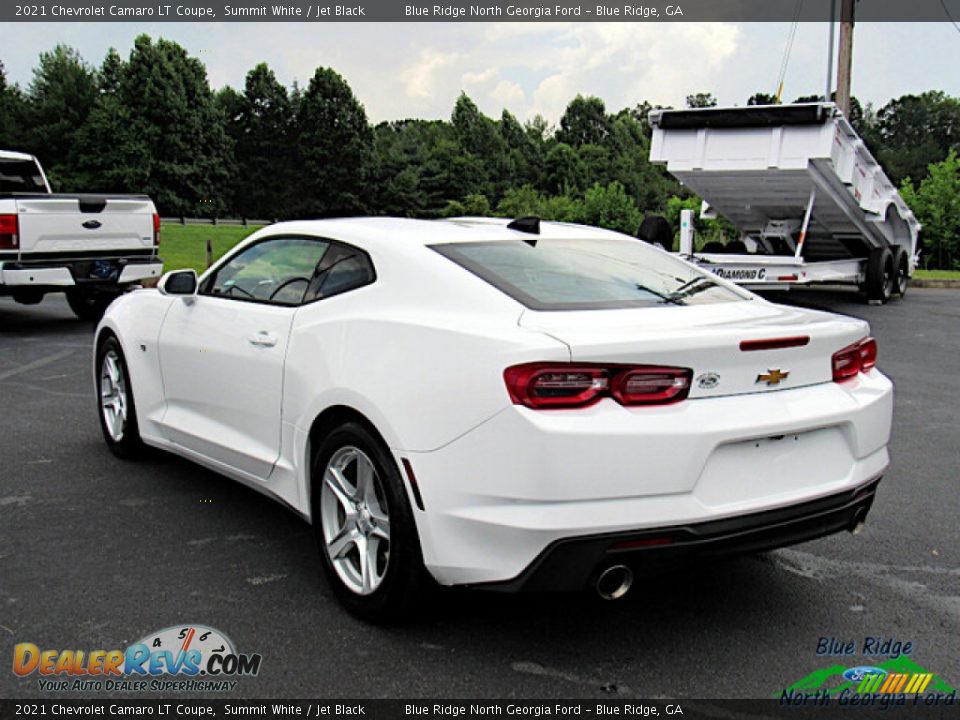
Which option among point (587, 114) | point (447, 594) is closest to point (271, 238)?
point (447, 594)

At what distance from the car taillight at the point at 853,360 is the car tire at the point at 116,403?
12.6 ft

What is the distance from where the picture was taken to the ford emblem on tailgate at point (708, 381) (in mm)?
2973

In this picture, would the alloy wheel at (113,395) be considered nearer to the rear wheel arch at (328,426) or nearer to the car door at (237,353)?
the car door at (237,353)

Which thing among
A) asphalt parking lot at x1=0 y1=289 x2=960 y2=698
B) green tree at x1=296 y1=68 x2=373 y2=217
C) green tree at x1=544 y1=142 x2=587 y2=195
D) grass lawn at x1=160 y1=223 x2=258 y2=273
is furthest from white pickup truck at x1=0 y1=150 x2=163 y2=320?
green tree at x1=544 y1=142 x2=587 y2=195

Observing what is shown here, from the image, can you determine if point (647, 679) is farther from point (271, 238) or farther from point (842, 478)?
point (271, 238)

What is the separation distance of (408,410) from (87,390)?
5.68 m

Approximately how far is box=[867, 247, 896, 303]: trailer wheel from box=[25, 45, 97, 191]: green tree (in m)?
51.2

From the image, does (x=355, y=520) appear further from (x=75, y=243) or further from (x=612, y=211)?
(x=612, y=211)

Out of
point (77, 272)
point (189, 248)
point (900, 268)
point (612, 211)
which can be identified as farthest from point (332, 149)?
point (77, 272)

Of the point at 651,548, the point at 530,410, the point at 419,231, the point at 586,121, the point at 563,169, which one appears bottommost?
the point at 651,548

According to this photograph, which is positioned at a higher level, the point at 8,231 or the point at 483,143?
the point at 483,143

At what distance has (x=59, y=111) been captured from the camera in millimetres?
59219

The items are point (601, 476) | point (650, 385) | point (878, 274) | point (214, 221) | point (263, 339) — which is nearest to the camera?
point (601, 476)

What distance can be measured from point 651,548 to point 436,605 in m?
0.88
